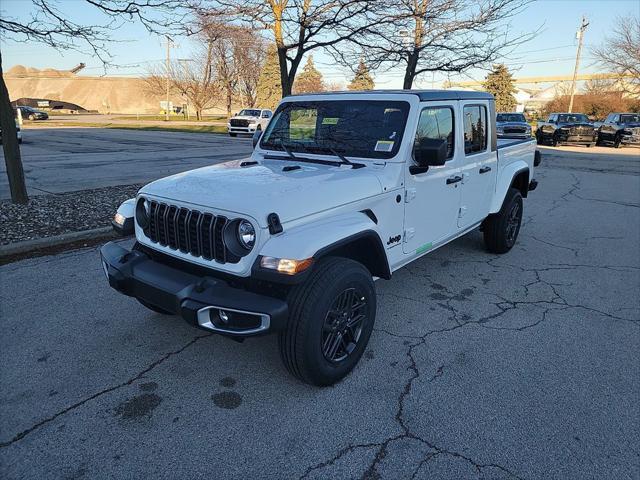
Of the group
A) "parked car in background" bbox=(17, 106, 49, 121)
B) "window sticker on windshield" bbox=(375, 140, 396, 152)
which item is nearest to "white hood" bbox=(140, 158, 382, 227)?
"window sticker on windshield" bbox=(375, 140, 396, 152)

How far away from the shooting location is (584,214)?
823cm

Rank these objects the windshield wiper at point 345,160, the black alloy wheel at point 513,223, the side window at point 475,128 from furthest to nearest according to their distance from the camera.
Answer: the black alloy wheel at point 513,223 → the side window at point 475,128 → the windshield wiper at point 345,160

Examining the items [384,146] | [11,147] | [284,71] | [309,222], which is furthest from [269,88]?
[309,222]

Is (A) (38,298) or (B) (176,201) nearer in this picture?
(B) (176,201)

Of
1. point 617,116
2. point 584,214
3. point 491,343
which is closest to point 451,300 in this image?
point 491,343

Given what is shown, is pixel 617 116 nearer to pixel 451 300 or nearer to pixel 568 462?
pixel 451 300

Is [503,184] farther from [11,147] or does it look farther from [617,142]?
[617,142]

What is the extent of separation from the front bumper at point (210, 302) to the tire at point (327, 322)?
0.17 m

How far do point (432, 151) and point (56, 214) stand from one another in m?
5.76

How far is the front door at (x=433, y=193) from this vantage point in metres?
3.63

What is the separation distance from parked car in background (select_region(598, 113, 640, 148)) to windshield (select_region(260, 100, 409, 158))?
78.6 ft

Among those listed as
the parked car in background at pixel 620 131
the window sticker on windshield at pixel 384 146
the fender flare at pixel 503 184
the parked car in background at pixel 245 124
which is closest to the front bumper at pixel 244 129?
the parked car in background at pixel 245 124

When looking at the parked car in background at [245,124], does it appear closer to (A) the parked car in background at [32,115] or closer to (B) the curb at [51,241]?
(B) the curb at [51,241]

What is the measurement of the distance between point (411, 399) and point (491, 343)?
1.07 metres
